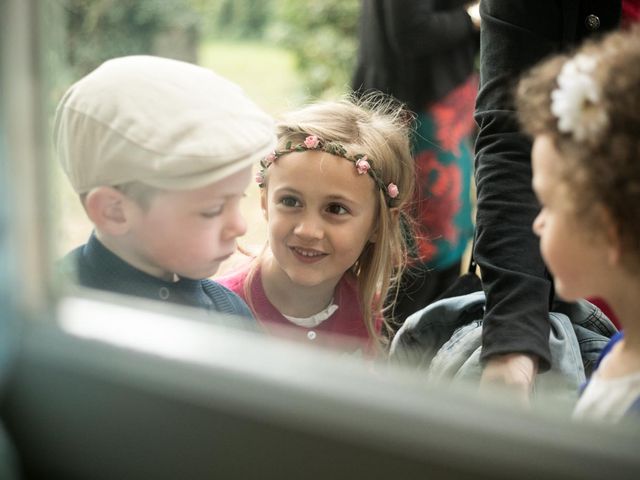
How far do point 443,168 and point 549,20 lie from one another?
30.1 inches

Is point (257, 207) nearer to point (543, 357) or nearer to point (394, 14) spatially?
point (543, 357)

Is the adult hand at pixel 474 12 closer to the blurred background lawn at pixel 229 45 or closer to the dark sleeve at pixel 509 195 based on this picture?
the blurred background lawn at pixel 229 45


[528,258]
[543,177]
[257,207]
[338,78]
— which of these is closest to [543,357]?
[528,258]

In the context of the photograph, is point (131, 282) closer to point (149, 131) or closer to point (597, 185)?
point (149, 131)

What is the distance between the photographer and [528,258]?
57.4 inches

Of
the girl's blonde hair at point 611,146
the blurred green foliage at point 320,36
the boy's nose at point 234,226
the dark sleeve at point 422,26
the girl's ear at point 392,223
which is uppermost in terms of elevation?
the girl's blonde hair at point 611,146

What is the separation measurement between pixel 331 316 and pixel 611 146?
862mm

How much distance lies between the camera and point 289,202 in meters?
1.81

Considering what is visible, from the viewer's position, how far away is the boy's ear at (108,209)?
142 centimetres

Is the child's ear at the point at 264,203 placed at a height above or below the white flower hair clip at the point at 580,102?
below

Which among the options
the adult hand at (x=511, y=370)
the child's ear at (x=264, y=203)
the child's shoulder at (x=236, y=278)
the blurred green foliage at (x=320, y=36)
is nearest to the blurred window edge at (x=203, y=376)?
the adult hand at (x=511, y=370)

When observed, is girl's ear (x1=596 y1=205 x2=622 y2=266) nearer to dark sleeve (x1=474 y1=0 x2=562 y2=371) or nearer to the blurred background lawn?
dark sleeve (x1=474 y1=0 x2=562 y2=371)

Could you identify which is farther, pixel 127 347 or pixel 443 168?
pixel 443 168

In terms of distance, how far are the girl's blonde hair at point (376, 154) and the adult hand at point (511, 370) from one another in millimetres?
442
